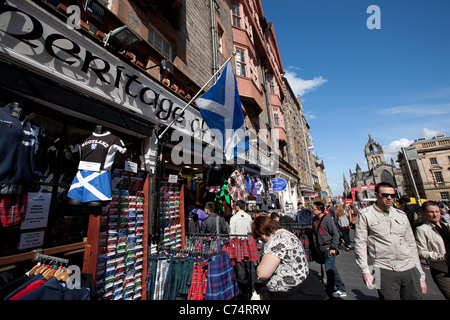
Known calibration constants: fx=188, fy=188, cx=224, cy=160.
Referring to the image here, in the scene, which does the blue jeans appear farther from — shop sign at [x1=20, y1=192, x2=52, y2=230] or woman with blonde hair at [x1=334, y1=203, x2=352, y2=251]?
shop sign at [x1=20, y1=192, x2=52, y2=230]

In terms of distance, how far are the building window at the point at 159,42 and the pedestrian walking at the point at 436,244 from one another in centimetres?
742

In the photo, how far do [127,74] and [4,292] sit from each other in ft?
13.3

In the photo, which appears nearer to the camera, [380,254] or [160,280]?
[380,254]

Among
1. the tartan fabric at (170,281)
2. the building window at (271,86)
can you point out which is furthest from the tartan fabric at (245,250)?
the building window at (271,86)

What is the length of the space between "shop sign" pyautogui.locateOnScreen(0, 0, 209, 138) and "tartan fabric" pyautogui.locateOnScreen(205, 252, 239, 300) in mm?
3685

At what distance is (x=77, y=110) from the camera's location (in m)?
3.26

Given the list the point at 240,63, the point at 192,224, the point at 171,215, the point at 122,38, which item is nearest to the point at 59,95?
the point at 122,38

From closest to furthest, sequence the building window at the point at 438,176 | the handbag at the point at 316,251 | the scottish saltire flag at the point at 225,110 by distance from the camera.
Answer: the handbag at the point at 316,251, the scottish saltire flag at the point at 225,110, the building window at the point at 438,176

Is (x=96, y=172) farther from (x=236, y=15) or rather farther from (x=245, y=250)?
(x=236, y=15)

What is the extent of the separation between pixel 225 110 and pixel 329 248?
456cm

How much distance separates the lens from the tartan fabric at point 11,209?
2.24 m

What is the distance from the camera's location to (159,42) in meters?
6.58

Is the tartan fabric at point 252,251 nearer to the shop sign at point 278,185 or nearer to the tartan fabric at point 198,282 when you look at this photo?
the tartan fabric at point 198,282

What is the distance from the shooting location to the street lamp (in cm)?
383
